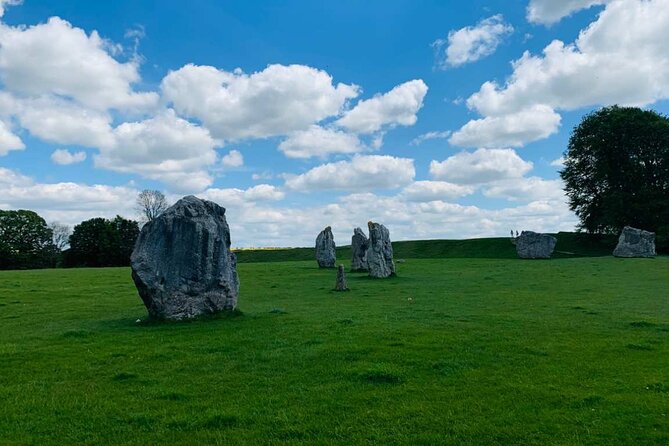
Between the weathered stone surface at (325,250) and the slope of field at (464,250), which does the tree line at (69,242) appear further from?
the weathered stone surface at (325,250)

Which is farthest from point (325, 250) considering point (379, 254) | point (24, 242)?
point (24, 242)

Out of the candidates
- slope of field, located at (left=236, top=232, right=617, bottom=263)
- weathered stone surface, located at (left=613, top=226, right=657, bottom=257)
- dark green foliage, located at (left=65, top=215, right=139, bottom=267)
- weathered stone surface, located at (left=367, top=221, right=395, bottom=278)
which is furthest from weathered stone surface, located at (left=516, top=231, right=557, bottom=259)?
dark green foliage, located at (left=65, top=215, right=139, bottom=267)

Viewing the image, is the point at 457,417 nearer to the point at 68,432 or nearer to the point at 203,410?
the point at 203,410

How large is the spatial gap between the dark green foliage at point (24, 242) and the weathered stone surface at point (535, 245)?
69914mm

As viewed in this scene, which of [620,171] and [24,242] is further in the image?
[24,242]

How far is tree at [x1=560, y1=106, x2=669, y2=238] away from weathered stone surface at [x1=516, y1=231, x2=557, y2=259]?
44.8 ft

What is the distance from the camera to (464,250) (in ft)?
250

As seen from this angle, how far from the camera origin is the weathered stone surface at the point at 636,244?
5088cm

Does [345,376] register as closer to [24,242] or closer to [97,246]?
[97,246]

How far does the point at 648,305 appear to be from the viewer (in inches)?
805

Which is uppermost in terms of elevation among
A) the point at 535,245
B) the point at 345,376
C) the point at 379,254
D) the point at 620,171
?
the point at 620,171

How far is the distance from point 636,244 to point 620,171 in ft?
65.1

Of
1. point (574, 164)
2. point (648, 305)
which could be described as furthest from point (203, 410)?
point (574, 164)

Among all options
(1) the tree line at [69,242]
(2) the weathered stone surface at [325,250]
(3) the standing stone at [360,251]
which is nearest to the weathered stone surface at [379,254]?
(3) the standing stone at [360,251]
